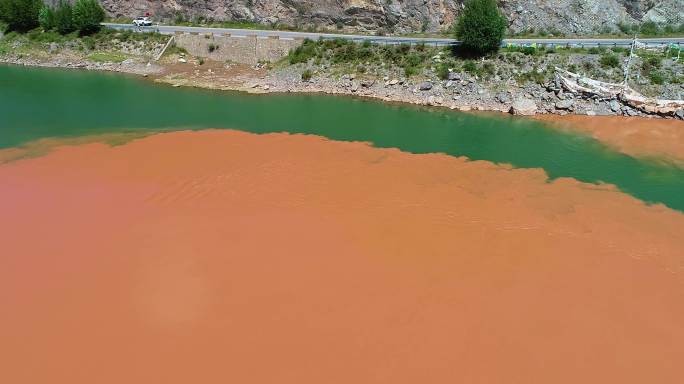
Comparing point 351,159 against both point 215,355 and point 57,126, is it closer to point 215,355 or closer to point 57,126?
point 215,355

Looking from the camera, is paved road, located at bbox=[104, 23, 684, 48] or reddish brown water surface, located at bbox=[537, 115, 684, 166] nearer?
reddish brown water surface, located at bbox=[537, 115, 684, 166]

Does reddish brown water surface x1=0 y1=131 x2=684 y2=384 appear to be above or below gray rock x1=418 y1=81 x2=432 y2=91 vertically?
below

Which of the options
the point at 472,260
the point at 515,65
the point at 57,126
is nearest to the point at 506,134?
the point at 515,65

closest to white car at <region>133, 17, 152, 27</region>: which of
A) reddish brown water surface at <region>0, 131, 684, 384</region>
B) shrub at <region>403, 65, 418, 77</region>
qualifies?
shrub at <region>403, 65, 418, 77</region>

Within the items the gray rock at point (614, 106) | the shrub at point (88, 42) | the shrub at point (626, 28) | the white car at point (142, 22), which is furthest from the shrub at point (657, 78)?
the shrub at point (88, 42)

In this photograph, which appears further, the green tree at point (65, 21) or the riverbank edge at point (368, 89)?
the green tree at point (65, 21)

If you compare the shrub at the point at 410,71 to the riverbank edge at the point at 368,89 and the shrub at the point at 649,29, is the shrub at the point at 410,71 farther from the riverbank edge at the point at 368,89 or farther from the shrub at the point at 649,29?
the shrub at the point at 649,29

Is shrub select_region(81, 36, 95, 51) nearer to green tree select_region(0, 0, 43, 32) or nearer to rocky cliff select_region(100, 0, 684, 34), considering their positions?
green tree select_region(0, 0, 43, 32)
